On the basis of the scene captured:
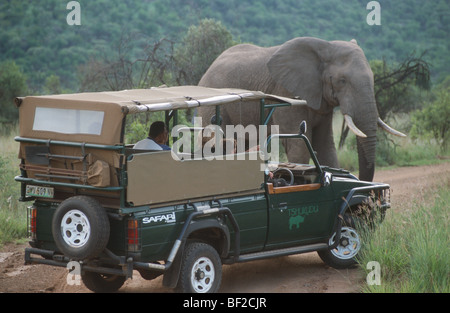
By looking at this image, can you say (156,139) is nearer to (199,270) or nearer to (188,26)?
(199,270)

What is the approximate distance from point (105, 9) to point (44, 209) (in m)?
33.0

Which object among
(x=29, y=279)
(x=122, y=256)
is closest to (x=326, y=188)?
(x=122, y=256)

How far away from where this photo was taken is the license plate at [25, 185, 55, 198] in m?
7.89

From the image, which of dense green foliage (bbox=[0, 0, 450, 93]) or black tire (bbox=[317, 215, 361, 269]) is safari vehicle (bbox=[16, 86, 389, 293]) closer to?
black tire (bbox=[317, 215, 361, 269])

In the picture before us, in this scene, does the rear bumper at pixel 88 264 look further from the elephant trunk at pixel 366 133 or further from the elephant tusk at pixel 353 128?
the elephant trunk at pixel 366 133

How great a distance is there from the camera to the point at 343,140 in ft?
67.6

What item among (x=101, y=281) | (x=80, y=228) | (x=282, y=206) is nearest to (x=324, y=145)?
(x=282, y=206)

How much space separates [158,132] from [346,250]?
8.85 feet

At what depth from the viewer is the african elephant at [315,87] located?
532 inches

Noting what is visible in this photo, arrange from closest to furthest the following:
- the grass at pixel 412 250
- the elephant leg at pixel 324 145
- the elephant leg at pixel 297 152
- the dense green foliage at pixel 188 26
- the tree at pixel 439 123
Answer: the grass at pixel 412 250 < the elephant leg at pixel 297 152 < the elephant leg at pixel 324 145 < the tree at pixel 439 123 < the dense green foliage at pixel 188 26

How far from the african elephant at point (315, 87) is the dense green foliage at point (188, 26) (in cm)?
1903

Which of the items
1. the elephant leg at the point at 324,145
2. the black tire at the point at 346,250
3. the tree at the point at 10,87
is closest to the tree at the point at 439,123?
the elephant leg at the point at 324,145

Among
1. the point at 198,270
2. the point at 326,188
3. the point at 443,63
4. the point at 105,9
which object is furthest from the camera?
the point at 443,63
